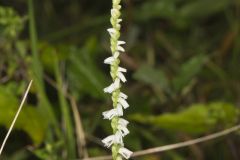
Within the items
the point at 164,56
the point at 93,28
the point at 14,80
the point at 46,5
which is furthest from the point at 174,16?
the point at 14,80

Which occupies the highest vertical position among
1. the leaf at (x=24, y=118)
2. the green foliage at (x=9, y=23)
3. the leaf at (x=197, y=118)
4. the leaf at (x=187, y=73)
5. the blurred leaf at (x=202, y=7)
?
the blurred leaf at (x=202, y=7)

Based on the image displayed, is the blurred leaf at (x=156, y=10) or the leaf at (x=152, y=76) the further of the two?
the blurred leaf at (x=156, y=10)

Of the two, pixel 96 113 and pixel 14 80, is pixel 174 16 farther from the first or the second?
pixel 14 80

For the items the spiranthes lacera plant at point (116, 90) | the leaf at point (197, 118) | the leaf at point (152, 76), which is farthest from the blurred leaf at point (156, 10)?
the spiranthes lacera plant at point (116, 90)

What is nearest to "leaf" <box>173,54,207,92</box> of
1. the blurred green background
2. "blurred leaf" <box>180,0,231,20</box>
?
the blurred green background

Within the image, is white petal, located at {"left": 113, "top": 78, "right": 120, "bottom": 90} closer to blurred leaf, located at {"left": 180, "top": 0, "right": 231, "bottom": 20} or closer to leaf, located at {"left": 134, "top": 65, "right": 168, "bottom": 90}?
leaf, located at {"left": 134, "top": 65, "right": 168, "bottom": 90}

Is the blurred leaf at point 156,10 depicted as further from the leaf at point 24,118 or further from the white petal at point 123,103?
the white petal at point 123,103
